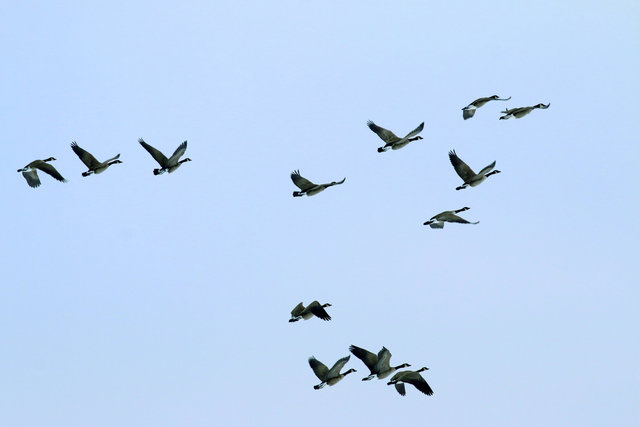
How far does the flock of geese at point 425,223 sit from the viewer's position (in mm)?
60219

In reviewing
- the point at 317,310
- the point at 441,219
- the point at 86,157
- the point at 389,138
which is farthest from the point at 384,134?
the point at 86,157

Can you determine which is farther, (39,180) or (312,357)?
(39,180)

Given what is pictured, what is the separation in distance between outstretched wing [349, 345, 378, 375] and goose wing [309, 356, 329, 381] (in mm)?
1596

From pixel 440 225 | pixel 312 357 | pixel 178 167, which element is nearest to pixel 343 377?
pixel 312 357

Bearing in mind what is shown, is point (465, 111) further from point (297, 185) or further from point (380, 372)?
point (380, 372)

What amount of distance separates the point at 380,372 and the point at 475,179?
34.9ft

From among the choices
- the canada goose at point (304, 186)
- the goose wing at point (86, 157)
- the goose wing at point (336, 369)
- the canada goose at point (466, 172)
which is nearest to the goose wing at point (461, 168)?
the canada goose at point (466, 172)

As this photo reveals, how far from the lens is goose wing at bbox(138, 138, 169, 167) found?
209 ft

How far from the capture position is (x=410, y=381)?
61188mm

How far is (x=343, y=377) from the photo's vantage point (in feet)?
202

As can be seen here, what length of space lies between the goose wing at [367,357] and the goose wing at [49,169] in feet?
55.0

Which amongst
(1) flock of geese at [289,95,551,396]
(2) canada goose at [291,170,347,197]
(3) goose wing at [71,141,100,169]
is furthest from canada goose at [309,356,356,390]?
(3) goose wing at [71,141,100,169]

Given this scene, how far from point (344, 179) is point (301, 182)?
2.11 meters

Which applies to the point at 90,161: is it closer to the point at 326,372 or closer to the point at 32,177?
the point at 32,177
